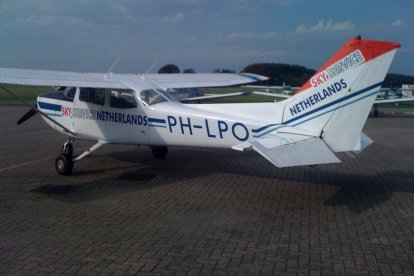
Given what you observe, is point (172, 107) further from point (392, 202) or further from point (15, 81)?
point (392, 202)

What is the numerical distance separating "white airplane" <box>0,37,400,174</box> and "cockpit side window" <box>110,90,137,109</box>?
2 centimetres

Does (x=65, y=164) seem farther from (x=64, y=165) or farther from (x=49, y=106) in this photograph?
(x=49, y=106)

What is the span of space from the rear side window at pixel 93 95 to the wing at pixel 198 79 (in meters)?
1.42

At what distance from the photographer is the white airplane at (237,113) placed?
618 cm

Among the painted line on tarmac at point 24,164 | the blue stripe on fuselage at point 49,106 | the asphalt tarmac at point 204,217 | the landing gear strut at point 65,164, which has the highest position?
the blue stripe on fuselage at point 49,106

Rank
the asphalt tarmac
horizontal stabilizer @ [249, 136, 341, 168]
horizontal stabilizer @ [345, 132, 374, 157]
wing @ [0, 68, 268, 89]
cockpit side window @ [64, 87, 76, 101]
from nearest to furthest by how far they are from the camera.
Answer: the asphalt tarmac → horizontal stabilizer @ [249, 136, 341, 168] → horizontal stabilizer @ [345, 132, 374, 157] → wing @ [0, 68, 268, 89] → cockpit side window @ [64, 87, 76, 101]

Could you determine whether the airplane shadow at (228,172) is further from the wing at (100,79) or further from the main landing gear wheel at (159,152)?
the wing at (100,79)

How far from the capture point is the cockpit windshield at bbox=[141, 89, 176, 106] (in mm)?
8195

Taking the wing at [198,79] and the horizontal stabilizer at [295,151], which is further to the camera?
the wing at [198,79]

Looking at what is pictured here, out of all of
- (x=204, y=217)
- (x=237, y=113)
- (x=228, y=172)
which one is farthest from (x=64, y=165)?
(x=204, y=217)

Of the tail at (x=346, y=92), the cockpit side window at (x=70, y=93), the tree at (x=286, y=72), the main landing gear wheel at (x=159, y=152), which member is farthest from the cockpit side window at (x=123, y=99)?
the tree at (x=286, y=72)

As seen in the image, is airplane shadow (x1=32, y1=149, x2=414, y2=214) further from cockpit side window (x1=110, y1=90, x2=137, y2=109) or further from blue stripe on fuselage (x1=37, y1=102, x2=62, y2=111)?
blue stripe on fuselage (x1=37, y1=102, x2=62, y2=111)

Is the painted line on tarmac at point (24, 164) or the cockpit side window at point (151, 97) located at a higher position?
the cockpit side window at point (151, 97)

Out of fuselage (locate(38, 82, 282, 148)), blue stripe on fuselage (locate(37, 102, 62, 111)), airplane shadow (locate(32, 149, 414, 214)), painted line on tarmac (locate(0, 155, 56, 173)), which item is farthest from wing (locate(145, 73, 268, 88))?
painted line on tarmac (locate(0, 155, 56, 173))
